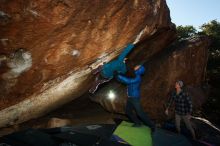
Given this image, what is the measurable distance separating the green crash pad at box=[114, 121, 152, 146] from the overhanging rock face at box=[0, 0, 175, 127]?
1.90m

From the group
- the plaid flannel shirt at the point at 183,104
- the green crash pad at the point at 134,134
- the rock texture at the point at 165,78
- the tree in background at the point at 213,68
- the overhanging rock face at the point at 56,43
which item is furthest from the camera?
the tree in background at the point at 213,68

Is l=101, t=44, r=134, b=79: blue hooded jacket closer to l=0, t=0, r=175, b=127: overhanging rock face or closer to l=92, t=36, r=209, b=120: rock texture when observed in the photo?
l=0, t=0, r=175, b=127: overhanging rock face

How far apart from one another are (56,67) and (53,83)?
622 millimetres

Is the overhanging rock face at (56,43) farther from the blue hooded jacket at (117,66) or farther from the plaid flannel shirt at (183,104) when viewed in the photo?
the plaid flannel shirt at (183,104)

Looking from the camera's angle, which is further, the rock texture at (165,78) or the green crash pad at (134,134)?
the rock texture at (165,78)

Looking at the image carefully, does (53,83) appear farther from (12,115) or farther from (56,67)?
(12,115)

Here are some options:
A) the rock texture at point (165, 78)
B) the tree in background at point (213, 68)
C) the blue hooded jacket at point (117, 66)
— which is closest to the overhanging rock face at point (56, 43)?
the blue hooded jacket at point (117, 66)

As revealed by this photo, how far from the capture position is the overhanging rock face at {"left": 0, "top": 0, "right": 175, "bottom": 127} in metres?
5.57

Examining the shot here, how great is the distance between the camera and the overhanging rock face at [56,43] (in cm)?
557

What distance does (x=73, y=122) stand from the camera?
27.8ft

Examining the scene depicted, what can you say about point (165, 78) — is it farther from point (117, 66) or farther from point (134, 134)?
point (134, 134)

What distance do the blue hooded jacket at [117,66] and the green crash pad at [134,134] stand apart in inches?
68.4

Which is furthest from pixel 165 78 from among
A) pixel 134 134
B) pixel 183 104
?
pixel 134 134

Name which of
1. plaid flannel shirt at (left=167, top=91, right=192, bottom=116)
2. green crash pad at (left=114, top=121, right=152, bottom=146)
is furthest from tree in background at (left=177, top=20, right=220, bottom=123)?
green crash pad at (left=114, top=121, right=152, bottom=146)
